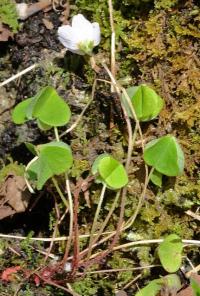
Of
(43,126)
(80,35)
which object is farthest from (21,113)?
(80,35)

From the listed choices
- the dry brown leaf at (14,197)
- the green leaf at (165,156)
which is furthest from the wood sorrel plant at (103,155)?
the dry brown leaf at (14,197)

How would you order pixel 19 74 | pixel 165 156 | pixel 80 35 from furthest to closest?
1. pixel 19 74
2. pixel 80 35
3. pixel 165 156

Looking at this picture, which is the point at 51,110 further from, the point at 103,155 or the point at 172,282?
the point at 172,282

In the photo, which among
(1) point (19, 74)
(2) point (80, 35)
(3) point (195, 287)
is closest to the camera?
(3) point (195, 287)

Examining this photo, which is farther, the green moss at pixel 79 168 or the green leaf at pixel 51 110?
the green moss at pixel 79 168

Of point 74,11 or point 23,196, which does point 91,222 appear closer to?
point 23,196

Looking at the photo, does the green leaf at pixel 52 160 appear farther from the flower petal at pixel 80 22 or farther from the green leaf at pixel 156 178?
the flower petal at pixel 80 22
